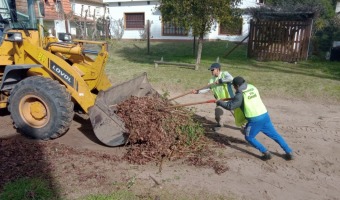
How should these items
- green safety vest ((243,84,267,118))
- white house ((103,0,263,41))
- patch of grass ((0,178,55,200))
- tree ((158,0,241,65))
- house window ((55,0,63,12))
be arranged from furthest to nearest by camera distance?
white house ((103,0,263,41)), house window ((55,0,63,12)), tree ((158,0,241,65)), green safety vest ((243,84,267,118)), patch of grass ((0,178,55,200))

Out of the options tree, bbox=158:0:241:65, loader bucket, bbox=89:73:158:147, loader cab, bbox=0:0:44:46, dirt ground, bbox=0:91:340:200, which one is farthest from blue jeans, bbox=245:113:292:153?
tree, bbox=158:0:241:65

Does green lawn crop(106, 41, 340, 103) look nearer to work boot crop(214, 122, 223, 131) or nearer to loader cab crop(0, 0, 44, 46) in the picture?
work boot crop(214, 122, 223, 131)

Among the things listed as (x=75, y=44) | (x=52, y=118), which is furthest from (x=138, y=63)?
(x=52, y=118)

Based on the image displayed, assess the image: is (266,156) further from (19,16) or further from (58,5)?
(58,5)

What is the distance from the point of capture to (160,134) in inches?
192

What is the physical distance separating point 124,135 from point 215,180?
166 centimetres

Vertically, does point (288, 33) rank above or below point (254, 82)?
above

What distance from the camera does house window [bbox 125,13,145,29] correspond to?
86.2 ft

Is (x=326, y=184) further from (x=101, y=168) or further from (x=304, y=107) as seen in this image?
(x=304, y=107)

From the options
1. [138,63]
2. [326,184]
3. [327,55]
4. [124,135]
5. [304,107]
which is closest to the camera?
[326,184]

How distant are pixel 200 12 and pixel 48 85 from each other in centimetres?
804

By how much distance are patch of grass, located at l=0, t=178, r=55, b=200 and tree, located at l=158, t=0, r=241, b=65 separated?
9.27 m

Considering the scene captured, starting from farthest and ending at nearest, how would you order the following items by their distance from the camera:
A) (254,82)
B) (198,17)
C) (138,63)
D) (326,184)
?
(138,63) < (198,17) < (254,82) < (326,184)

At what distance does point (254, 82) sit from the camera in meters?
10.5
